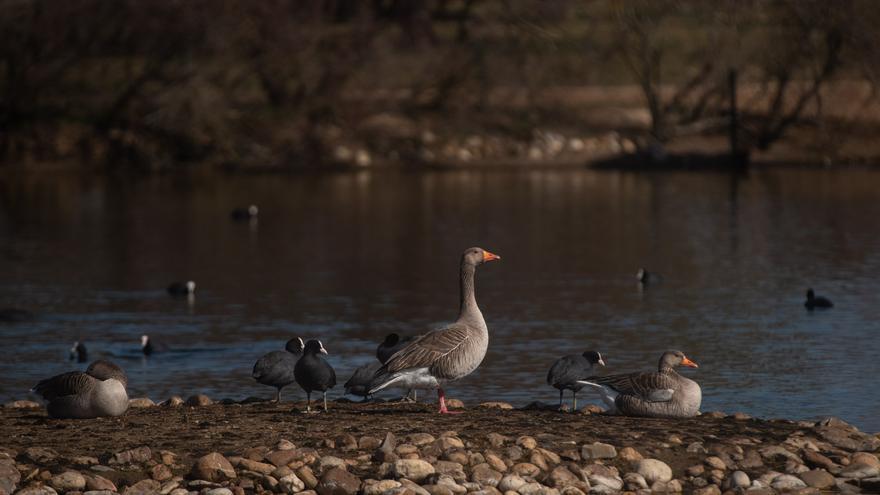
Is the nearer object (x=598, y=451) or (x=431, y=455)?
(x=431, y=455)

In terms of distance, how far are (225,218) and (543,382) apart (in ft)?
81.2

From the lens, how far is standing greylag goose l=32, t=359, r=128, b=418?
48.1ft

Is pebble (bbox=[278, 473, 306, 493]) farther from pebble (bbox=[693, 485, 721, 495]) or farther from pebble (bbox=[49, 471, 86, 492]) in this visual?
pebble (bbox=[693, 485, 721, 495])

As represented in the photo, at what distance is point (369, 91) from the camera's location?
204 ft

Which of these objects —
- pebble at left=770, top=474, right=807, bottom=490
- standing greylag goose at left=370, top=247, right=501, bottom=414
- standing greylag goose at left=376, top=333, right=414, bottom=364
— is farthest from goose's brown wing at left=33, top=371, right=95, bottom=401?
pebble at left=770, top=474, right=807, bottom=490

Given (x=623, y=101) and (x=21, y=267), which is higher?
(x=623, y=101)

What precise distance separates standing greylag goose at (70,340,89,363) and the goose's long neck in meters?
6.95

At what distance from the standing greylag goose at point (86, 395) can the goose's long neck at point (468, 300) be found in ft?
11.6

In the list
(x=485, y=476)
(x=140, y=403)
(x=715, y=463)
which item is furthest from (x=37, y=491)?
(x=715, y=463)

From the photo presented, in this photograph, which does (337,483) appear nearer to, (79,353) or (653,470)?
(653,470)

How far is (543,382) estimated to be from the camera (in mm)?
18578

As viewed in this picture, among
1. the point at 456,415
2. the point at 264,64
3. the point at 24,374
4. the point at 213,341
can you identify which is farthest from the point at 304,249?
the point at 264,64

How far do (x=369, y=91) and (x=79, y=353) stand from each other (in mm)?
42282

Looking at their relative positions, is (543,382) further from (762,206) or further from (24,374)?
(762,206)
